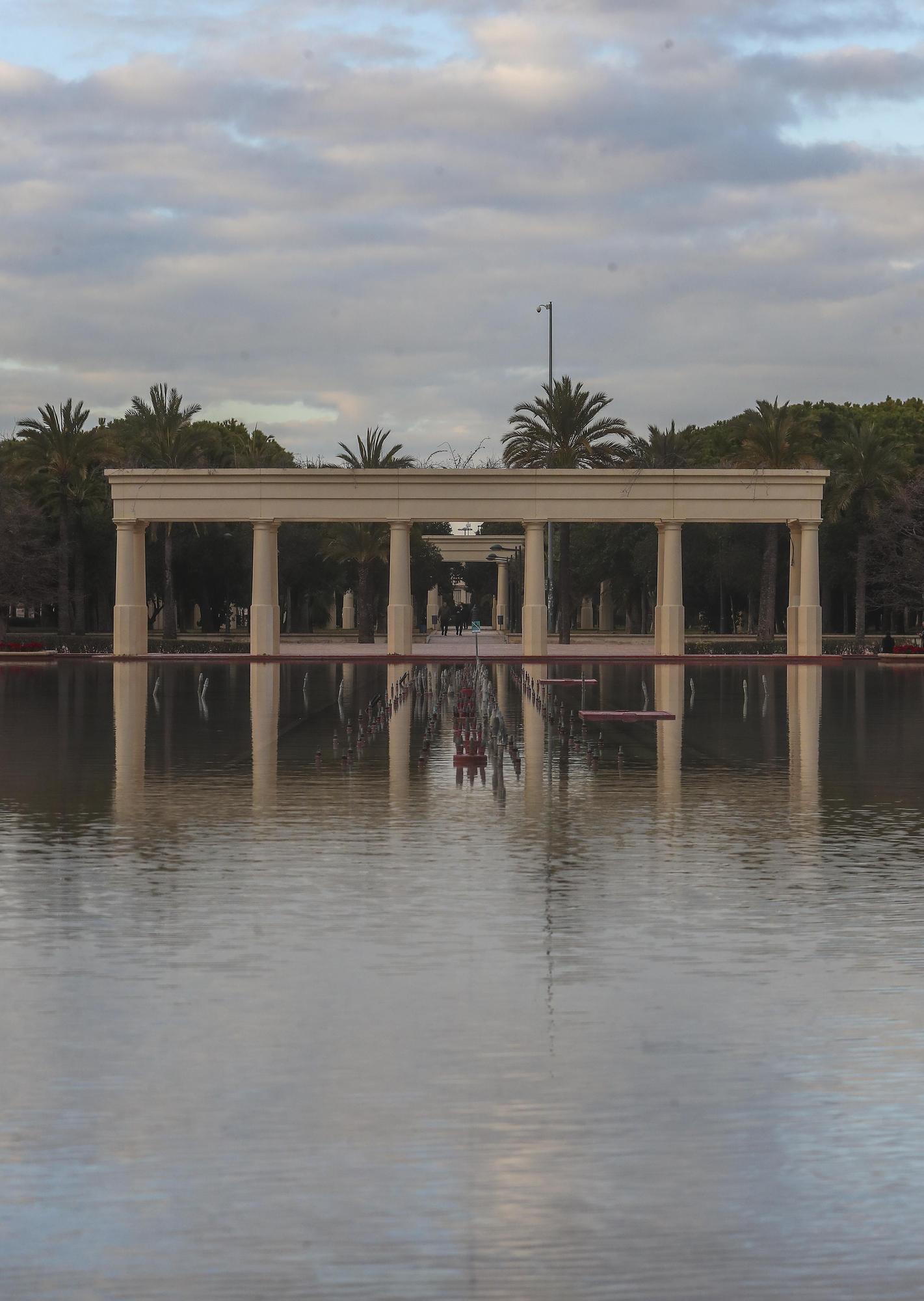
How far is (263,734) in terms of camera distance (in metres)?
30.6

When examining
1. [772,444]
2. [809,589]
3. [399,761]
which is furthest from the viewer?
[772,444]

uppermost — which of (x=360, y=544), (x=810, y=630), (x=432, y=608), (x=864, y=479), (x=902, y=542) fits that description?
(x=864, y=479)

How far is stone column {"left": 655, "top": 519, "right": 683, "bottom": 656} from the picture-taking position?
68.5 metres

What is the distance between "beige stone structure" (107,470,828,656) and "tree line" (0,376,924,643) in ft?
31.1

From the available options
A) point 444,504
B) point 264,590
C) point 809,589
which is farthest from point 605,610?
point 264,590

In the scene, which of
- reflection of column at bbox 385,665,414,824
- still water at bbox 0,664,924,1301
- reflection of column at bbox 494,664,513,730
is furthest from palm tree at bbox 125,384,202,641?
still water at bbox 0,664,924,1301

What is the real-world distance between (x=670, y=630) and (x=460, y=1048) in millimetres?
60726

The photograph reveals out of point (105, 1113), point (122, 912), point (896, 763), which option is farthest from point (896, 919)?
point (896, 763)

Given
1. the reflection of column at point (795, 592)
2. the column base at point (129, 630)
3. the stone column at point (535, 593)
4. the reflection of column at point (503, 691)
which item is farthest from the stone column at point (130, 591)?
the reflection of column at point (795, 592)

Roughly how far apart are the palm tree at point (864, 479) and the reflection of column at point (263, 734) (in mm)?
36607

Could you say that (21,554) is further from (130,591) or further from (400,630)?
(400,630)

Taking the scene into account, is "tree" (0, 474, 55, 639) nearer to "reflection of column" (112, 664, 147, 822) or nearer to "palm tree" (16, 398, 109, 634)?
"palm tree" (16, 398, 109, 634)

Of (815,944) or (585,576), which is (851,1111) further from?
(585,576)

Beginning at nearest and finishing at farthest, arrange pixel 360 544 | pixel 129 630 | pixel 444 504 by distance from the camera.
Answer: pixel 444 504
pixel 129 630
pixel 360 544
